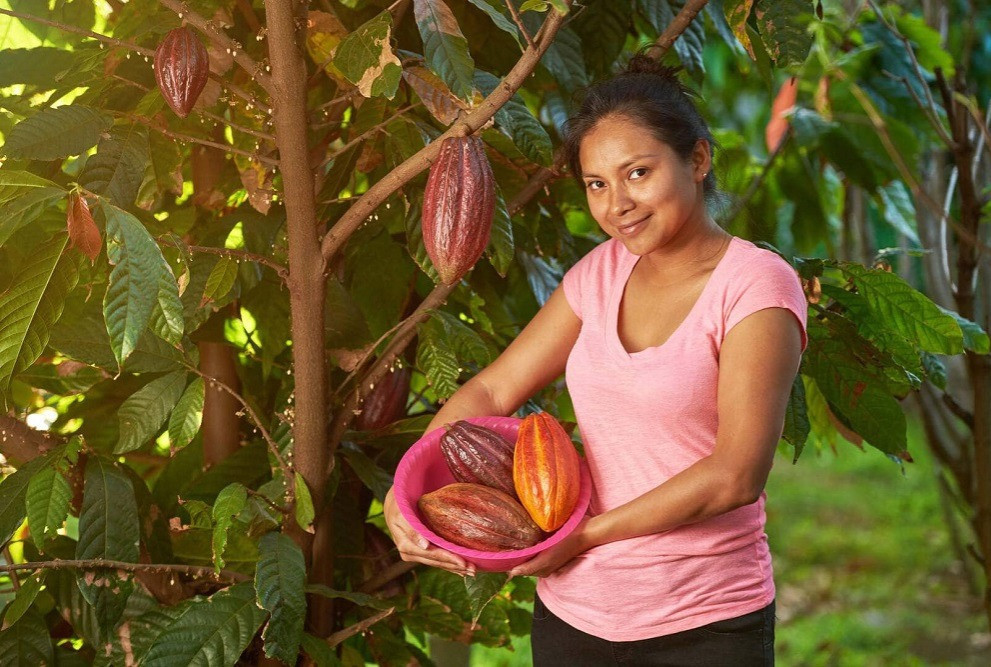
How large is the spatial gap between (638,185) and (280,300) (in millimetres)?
516

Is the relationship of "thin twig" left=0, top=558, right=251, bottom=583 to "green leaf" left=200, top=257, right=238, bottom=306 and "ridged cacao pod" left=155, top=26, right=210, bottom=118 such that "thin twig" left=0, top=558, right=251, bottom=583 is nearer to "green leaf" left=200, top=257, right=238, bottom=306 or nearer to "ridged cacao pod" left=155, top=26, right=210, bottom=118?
"green leaf" left=200, top=257, right=238, bottom=306

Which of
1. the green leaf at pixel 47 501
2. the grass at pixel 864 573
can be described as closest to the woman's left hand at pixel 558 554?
the green leaf at pixel 47 501

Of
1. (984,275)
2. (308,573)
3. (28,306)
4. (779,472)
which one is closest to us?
(28,306)

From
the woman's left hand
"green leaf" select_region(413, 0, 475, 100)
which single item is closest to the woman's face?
"green leaf" select_region(413, 0, 475, 100)

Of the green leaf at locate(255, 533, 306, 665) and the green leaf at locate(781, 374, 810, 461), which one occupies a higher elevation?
the green leaf at locate(781, 374, 810, 461)

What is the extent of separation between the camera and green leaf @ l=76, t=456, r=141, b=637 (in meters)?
1.15

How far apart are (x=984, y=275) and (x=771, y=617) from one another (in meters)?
1.08

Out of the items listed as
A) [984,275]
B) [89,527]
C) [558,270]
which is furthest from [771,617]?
[984,275]

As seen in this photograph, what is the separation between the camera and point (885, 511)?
13.4ft

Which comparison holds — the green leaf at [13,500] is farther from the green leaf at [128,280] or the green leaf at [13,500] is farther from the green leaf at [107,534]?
the green leaf at [128,280]

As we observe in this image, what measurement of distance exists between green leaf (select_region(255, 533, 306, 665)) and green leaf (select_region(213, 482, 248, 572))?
0.05m

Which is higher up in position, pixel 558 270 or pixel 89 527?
pixel 558 270

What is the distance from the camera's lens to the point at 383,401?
55.9 inches

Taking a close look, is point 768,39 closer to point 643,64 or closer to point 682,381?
point 643,64
